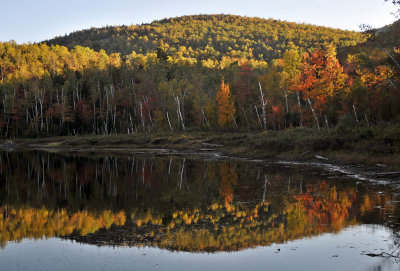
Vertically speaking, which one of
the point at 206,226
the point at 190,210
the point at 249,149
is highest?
the point at 249,149

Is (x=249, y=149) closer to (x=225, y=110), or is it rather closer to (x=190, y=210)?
(x=225, y=110)

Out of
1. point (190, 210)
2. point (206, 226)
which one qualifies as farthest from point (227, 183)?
point (206, 226)

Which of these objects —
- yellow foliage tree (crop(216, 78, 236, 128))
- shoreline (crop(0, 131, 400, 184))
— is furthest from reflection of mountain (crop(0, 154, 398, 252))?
yellow foliage tree (crop(216, 78, 236, 128))

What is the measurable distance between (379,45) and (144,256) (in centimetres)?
1865

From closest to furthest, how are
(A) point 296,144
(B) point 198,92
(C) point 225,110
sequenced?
(A) point 296,144 → (C) point 225,110 → (B) point 198,92

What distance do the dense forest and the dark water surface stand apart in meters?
9.38

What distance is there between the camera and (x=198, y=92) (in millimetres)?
70375

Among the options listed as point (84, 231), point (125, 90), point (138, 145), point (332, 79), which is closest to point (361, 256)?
point (84, 231)

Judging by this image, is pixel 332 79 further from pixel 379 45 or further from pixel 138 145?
pixel 138 145

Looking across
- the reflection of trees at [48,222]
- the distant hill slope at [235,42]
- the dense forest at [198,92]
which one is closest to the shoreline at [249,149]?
the dense forest at [198,92]

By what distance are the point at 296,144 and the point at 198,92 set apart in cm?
3882

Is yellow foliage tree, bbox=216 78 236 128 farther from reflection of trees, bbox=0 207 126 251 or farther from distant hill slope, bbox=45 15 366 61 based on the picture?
distant hill slope, bbox=45 15 366 61

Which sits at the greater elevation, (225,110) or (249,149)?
(225,110)

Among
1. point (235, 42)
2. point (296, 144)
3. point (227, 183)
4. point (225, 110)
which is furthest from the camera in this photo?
point (235, 42)
